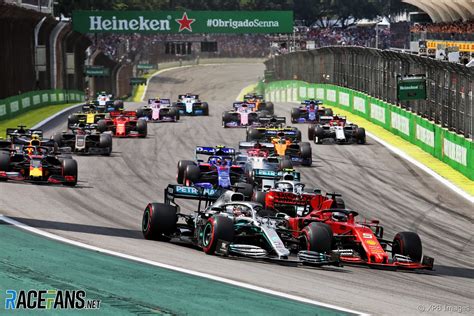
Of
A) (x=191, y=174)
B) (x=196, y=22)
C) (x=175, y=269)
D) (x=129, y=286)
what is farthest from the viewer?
(x=196, y=22)

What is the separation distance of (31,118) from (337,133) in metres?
17.5

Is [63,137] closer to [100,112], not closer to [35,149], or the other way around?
[35,149]

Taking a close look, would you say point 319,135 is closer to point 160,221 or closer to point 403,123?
point 403,123

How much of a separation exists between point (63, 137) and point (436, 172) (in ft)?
37.9

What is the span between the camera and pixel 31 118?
51.4 meters

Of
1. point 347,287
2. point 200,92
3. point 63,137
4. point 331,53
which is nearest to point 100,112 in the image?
point 63,137

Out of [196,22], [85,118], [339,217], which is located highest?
[196,22]

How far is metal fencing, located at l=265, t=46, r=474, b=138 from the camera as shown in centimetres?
3258

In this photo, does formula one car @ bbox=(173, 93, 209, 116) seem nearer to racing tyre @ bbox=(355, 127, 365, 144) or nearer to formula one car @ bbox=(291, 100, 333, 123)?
formula one car @ bbox=(291, 100, 333, 123)

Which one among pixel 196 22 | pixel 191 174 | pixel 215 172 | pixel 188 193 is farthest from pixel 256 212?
pixel 196 22

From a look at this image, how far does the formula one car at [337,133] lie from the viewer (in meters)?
39.9

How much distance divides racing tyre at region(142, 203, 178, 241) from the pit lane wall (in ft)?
45.6

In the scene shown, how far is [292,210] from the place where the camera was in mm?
20984
